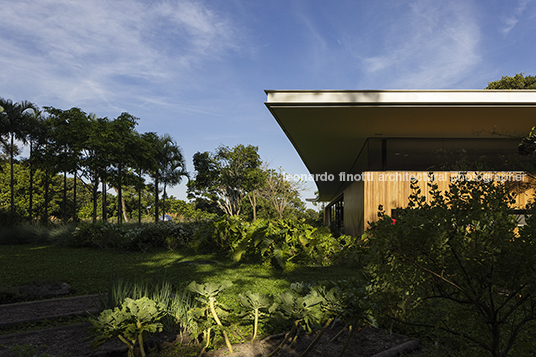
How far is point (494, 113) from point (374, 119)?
2.94m

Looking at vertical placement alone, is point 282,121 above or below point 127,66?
below

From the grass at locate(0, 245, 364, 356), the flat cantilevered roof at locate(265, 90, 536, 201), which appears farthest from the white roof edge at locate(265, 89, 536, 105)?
the grass at locate(0, 245, 364, 356)

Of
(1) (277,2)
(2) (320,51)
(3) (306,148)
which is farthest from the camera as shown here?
(3) (306,148)

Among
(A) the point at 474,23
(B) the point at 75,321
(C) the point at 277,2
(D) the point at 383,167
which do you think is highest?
(A) the point at 474,23

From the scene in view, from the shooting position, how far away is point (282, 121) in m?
8.28

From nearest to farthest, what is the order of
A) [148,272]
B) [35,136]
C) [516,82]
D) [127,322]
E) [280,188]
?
1. [127,322]
2. [148,272]
3. [35,136]
4. [516,82]
5. [280,188]

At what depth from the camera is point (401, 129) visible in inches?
360

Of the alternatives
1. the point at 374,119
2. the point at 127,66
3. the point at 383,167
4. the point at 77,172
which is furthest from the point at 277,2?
the point at 77,172

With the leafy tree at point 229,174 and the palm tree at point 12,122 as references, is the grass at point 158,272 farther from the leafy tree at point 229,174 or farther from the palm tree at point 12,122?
the leafy tree at point 229,174

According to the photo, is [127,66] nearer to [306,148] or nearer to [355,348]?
[306,148]

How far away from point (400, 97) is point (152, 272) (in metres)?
6.64

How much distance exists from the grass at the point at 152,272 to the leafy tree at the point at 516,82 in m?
24.9

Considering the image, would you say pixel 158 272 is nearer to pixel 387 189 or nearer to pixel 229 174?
pixel 387 189

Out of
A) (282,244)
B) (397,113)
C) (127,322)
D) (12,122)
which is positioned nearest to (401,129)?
(397,113)
